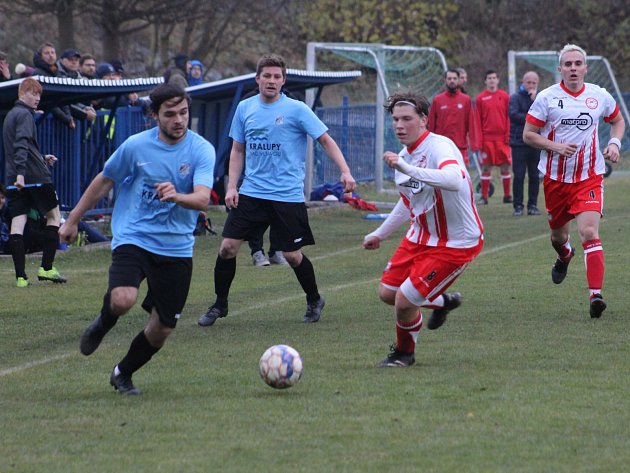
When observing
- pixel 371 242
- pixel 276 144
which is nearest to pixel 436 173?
pixel 371 242

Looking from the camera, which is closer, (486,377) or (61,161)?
(486,377)

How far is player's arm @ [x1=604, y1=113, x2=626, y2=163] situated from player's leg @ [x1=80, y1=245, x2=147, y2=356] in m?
4.06

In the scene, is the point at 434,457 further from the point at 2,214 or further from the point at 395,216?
the point at 2,214

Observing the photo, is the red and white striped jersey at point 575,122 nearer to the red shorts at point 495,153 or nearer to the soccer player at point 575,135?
the soccer player at point 575,135

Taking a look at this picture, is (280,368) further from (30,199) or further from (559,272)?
(30,199)

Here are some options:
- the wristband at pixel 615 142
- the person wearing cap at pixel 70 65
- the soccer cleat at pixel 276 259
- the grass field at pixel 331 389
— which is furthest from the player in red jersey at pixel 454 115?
the wristband at pixel 615 142

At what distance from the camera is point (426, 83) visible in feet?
84.0

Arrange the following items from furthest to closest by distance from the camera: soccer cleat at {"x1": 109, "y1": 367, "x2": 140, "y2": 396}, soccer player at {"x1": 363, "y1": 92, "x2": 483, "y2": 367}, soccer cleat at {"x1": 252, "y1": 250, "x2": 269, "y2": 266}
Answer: soccer cleat at {"x1": 252, "y1": 250, "x2": 269, "y2": 266} < soccer player at {"x1": 363, "y1": 92, "x2": 483, "y2": 367} < soccer cleat at {"x1": 109, "y1": 367, "x2": 140, "y2": 396}

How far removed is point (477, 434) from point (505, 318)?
3735 millimetres

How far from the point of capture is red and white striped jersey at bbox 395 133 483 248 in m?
7.27

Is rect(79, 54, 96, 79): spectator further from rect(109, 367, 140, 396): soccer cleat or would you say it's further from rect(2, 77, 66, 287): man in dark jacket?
rect(109, 367, 140, 396): soccer cleat

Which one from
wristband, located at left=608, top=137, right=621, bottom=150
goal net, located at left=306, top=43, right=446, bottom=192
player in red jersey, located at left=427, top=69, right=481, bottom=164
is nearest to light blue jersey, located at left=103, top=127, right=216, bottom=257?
wristband, located at left=608, top=137, right=621, bottom=150

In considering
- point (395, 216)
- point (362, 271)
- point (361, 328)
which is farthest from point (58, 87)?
point (395, 216)

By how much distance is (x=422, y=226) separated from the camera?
24.4 ft
